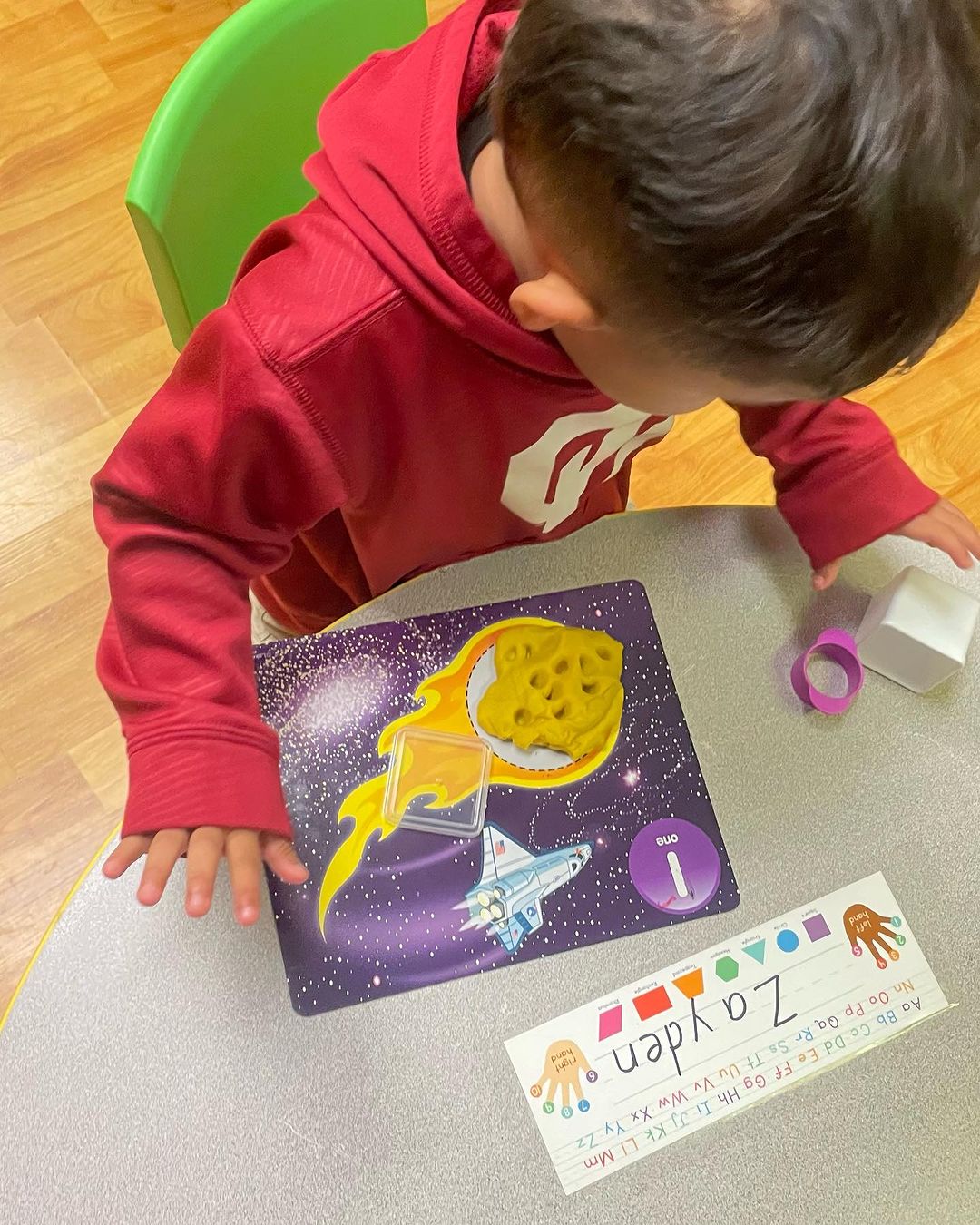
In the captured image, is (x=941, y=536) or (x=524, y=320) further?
(x=941, y=536)

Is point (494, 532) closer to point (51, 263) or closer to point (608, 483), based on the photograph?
point (608, 483)

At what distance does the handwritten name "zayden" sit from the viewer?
1.77 feet

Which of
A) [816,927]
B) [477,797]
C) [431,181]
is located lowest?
[816,927]

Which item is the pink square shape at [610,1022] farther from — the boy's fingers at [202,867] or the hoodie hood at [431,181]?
the hoodie hood at [431,181]

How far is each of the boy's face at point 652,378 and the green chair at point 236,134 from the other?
25 centimetres

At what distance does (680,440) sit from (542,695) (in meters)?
0.79

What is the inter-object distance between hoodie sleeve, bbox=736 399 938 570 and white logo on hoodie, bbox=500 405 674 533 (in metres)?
0.08

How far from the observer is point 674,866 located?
0.58m

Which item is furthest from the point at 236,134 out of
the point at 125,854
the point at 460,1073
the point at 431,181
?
the point at 460,1073

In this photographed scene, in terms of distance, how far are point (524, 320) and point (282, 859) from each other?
0.98 ft

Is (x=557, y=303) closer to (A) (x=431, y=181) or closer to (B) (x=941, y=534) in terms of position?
(A) (x=431, y=181)

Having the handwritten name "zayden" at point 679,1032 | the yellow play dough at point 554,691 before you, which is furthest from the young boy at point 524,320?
the handwritten name "zayden" at point 679,1032

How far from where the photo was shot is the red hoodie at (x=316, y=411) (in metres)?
0.48

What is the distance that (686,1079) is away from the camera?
1.77 ft
